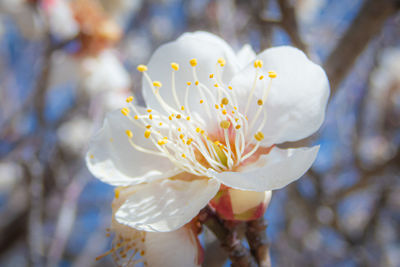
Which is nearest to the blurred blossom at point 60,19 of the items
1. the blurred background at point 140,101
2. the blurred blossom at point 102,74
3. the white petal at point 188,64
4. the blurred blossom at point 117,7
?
the blurred background at point 140,101

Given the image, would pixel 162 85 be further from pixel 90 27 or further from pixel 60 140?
pixel 60 140

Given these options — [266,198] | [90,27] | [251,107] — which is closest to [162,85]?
[251,107]

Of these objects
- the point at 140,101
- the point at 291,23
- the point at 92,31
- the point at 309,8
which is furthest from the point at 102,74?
the point at 309,8

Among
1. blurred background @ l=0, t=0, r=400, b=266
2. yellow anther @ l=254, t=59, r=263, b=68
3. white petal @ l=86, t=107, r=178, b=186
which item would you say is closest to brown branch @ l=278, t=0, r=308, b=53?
blurred background @ l=0, t=0, r=400, b=266

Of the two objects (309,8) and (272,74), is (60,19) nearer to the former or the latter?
(272,74)

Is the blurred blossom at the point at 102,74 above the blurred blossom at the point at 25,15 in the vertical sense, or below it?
below

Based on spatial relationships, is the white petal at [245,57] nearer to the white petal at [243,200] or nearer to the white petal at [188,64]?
the white petal at [188,64]
